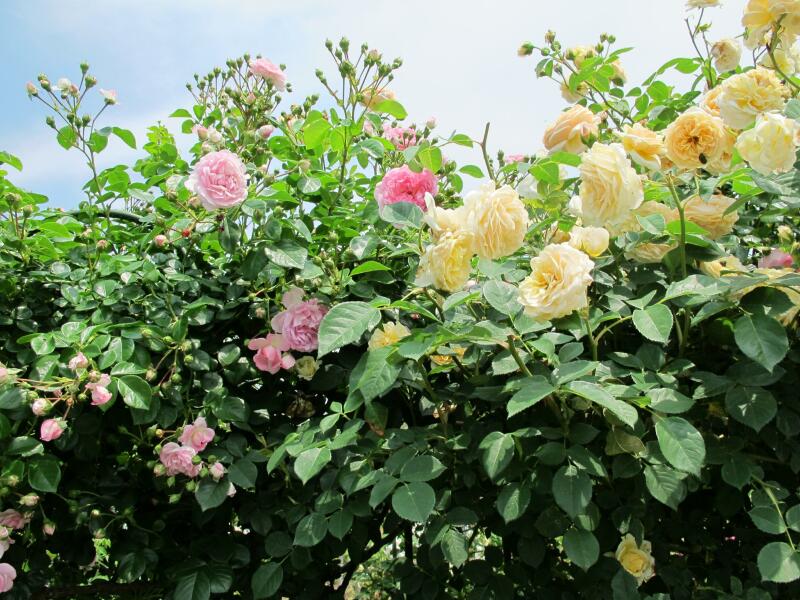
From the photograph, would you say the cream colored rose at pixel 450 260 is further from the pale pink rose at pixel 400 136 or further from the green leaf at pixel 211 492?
the pale pink rose at pixel 400 136

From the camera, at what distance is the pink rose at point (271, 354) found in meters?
1.58

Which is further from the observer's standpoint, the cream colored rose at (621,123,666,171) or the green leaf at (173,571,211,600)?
the green leaf at (173,571,211,600)

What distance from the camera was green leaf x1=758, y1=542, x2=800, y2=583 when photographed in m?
1.13

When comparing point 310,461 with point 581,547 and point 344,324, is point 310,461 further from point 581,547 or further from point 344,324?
point 581,547

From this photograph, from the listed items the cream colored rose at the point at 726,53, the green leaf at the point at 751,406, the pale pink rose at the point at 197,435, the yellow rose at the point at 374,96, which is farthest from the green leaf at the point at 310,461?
the cream colored rose at the point at 726,53

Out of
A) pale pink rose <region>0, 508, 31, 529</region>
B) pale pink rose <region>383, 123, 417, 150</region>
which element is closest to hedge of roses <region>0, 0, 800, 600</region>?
pale pink rose <region>0, 508, 31, 529</region>

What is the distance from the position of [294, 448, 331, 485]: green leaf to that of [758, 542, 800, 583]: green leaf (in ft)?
2.35

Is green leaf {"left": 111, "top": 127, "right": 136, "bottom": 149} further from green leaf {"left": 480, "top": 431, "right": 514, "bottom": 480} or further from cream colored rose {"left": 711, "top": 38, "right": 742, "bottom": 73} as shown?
cream colored rose {"left": 711, "top": 38, "right": 742, "bottom": 73}

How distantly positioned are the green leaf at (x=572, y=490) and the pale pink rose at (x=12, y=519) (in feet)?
3.74

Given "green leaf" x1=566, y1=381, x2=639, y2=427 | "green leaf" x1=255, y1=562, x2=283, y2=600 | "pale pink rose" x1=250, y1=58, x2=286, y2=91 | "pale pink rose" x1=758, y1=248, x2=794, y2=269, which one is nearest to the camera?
"green leaf" x1=566, y1=381, x2=639, y2=427

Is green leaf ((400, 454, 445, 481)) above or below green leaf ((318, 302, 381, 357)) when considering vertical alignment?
below

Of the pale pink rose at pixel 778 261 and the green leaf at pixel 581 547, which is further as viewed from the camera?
the pale pink rose at pixel 778 261

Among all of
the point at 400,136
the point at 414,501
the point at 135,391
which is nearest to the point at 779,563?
the point at 414,501

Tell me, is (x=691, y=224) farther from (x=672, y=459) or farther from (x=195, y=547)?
(x=195, y=547)
